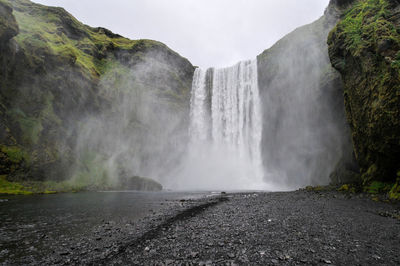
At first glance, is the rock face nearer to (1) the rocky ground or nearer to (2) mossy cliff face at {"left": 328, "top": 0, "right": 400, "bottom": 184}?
(2) mossy cliff face at {"left": 328, "top": 0, "right": 400, "bottom": 184}

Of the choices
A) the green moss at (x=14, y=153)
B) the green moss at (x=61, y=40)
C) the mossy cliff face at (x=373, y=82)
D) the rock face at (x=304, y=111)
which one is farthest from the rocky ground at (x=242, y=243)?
the green moss at (x=61, y=40)

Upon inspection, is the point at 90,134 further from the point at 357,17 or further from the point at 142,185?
the point at 357,17

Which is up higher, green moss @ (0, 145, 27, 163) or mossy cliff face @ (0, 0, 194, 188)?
mossy cliff face @ (0, 0, 194, 188)

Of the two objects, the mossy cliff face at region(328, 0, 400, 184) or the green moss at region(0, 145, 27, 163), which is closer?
the mossy cliff face at region(328, 0, 400, 184)

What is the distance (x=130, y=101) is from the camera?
53.1 metres

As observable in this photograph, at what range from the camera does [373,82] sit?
1831 centimetres

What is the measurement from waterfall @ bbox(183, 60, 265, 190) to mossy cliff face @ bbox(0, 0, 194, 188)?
677cm

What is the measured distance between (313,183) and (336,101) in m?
14.8

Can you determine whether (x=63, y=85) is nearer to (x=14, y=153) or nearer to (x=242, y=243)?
(x=14, y=153)

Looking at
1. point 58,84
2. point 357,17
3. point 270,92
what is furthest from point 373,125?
point 58,84

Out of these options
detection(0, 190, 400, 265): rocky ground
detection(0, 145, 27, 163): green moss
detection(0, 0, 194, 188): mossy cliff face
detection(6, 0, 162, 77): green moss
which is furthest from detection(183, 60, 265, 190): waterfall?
detection(0, 190, 400, 265): rocky ground

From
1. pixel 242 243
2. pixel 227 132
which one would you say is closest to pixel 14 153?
pixel 242 243

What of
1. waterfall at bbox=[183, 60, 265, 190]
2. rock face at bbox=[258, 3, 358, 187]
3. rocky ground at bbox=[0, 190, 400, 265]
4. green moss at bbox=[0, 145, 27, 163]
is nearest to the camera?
rocky ground at bbox=[0, 190, 400, 265]

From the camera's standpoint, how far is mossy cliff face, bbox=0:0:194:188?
3009cm
